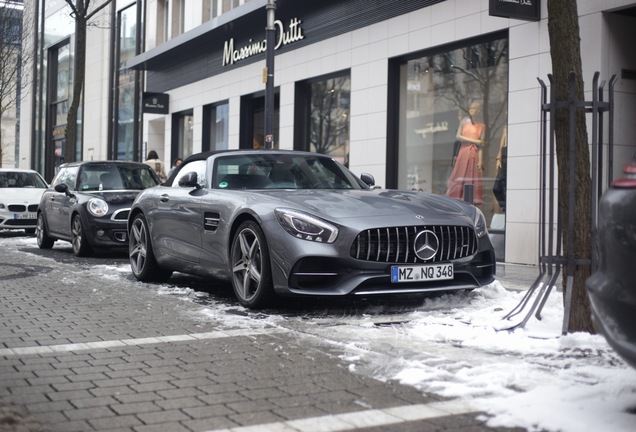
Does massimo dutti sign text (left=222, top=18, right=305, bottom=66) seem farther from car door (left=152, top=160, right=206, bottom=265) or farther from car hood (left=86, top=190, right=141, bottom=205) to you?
car door (left=152, top=160, right=206, bottom=265)

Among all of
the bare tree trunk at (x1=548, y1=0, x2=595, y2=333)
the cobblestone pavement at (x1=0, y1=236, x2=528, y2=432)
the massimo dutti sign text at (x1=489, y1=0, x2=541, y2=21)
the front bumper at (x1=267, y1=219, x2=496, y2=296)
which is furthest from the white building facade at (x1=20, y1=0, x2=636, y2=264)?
the cobblestone pavement at (x1=0, y1=236, x2=528, y2=432)

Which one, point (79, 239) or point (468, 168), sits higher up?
point (468, 168)

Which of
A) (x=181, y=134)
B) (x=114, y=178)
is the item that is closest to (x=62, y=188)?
(x=114, y=178)

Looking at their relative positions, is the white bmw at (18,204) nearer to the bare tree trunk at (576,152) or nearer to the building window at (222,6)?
the building window at (222,6)

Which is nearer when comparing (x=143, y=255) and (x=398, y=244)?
(x=398, y=244)

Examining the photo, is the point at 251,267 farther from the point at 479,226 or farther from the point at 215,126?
the point at 215,126

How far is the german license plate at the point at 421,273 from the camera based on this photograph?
6477mm

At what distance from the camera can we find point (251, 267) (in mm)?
6969

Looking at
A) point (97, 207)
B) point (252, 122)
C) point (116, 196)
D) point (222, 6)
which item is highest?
point (222, 6)

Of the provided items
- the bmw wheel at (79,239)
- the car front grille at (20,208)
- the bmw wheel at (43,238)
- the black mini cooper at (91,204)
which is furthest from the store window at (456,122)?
the car front grille at (20,208)

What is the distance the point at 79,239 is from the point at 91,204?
1.88 ft

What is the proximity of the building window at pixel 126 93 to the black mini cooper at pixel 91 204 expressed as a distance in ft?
52.8

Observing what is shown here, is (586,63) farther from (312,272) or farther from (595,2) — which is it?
(312,272)

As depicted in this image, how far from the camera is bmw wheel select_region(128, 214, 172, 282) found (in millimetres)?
9078
